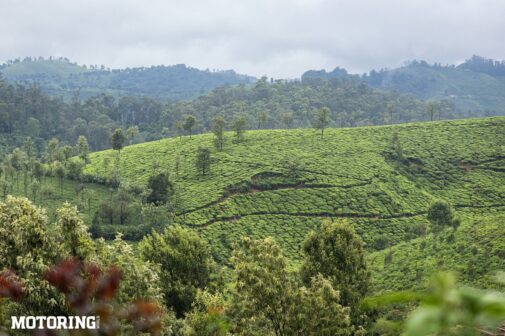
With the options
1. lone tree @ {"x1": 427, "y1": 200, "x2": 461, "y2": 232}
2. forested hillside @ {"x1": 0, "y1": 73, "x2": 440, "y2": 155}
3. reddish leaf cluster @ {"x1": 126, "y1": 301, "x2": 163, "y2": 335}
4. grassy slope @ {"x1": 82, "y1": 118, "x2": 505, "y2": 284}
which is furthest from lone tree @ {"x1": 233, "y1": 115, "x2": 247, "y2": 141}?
reddish leaf cluster @ {"x1": 126, "y1": 301, "x2": 163, "y2": 335}

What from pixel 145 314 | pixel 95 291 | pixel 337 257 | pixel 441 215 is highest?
pixel 95 291

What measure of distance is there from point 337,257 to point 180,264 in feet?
37.6

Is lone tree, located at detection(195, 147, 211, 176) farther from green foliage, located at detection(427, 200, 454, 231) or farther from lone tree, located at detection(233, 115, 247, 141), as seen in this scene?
green foliage, located at detection(427, 200, 454, 231)

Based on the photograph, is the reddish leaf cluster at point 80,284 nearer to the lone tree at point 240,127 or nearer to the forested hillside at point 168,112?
the lone tree at point 240,127

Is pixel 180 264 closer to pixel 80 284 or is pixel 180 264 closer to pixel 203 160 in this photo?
pixel 80 284

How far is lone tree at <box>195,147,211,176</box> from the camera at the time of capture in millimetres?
83625

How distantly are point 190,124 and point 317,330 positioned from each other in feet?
268

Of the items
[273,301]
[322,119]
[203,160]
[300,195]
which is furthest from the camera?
[322,119]

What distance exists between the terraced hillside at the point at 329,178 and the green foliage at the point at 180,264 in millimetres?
21870

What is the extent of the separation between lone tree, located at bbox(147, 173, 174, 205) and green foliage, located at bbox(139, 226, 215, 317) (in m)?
32.5

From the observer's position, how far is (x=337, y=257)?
33031mm

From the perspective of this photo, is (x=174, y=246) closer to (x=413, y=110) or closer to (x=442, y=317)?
(x=442, y=317)

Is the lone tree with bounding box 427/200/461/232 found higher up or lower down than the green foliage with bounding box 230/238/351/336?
lower down

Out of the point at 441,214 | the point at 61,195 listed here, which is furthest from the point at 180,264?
the point at 61,195
